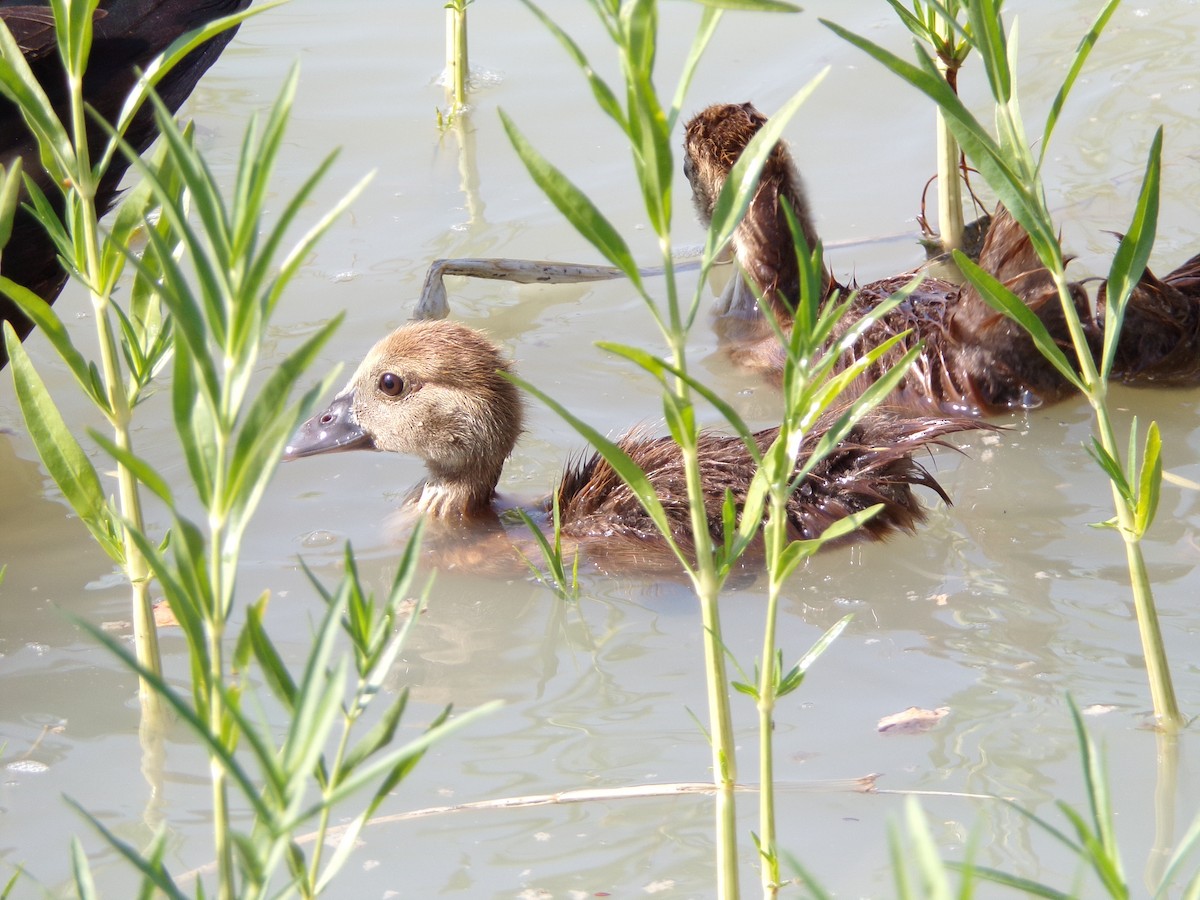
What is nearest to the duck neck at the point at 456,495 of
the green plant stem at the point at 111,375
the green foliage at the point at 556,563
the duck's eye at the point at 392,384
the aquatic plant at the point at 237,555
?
the green foliage at the point at 556,563

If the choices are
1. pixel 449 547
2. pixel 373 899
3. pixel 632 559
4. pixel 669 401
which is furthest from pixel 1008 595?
pixel 669 401

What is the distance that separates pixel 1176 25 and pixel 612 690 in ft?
15.3

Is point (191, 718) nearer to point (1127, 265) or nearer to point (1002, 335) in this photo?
point (1127, 265)

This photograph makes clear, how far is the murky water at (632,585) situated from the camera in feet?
8.54

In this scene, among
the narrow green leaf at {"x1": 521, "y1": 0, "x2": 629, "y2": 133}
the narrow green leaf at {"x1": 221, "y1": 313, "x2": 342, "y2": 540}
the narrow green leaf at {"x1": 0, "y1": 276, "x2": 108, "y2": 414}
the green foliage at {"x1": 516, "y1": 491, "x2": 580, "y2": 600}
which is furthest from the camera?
the green foliage at {"x1": 516, "y1": 491, "x2": 580, "y2": 600}

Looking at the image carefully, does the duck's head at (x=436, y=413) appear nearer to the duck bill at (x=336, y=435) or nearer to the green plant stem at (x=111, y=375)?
the duck bill at (x=336, y=435)

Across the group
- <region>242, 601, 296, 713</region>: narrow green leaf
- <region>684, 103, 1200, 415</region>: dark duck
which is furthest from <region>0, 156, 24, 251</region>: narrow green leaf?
<region>684, 103, 1200, 415</region>: dark duck

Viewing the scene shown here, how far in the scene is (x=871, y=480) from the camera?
3535 mm

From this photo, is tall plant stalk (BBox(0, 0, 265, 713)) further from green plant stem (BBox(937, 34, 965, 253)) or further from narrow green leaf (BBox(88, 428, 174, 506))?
green plant stem (BBox(937, 34, 965, 253))

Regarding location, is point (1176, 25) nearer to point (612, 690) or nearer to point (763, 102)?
point (763, 102)

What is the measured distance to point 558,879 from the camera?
248cm

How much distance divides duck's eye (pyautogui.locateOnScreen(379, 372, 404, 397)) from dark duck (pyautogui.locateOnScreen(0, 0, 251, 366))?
2.85 feet

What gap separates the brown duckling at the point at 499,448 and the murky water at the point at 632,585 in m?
0.16

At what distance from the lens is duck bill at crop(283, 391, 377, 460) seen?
4.06 m
